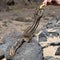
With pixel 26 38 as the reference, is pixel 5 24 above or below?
below

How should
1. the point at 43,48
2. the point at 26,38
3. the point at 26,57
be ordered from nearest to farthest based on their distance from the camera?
the point at 26,57
the point at 43,48
the point at 26,38

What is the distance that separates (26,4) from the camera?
51.6 feet

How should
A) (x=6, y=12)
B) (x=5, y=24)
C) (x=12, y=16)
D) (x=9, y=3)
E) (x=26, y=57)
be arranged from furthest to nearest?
(x=9, y=3) → (x=6, y=12) → (x=12, y=16) → (x=5, y=24) → (x=26, y=57)

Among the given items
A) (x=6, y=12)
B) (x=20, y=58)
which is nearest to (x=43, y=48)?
(x=20, y=58)

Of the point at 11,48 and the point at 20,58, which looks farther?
the point at 11,48

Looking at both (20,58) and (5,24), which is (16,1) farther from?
(20,58)

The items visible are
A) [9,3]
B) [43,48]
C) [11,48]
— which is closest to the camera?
[43,48]

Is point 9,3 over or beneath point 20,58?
beneath

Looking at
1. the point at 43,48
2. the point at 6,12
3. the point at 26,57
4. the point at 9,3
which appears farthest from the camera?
the point at 9,3

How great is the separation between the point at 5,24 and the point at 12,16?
228cm

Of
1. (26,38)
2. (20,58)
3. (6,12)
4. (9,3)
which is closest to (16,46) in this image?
(26,38)

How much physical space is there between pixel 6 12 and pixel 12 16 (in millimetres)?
1431

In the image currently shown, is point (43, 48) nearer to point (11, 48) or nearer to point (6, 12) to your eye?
point (11, 48)

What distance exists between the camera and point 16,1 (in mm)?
15750
